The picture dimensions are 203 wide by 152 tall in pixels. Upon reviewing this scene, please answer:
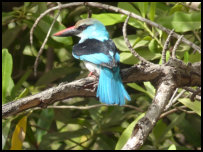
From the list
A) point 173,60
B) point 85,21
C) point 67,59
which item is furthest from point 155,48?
point 67,59

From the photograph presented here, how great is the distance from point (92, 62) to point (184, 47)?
0.66 meters

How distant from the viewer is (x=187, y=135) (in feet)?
9.96

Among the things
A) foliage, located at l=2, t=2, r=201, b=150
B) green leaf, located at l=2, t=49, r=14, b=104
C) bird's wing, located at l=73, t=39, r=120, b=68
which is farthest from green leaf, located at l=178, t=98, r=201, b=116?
green leaf, located at l=2, t=49, r=14, b=104

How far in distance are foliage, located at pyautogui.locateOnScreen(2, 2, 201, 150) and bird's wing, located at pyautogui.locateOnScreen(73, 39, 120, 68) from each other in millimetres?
103

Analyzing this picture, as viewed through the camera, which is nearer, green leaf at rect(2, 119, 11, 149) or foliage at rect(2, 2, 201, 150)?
green leaf at rect(2, 119, 11, 149)

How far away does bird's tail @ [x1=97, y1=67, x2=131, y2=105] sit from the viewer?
6.82 ft

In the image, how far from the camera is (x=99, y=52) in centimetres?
235

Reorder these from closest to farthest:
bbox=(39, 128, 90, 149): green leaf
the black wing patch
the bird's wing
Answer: the bird's wing → the black wing patch → bbox=(39, 128, 90, 149): green leaf

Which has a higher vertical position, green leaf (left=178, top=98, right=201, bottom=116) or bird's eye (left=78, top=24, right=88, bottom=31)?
bird's eye (left=78, top=24, right=88, bottom=31)

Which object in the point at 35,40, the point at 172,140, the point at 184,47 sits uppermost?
the point at 184,47

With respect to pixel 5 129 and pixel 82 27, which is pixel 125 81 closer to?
pixel 5 129

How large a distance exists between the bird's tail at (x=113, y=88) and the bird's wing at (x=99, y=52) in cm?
6

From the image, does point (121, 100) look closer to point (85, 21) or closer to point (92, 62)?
point (92, 62)

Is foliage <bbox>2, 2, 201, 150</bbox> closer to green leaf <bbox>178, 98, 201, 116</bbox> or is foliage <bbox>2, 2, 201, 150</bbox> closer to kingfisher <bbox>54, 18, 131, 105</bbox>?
green leaf <bbox>178, 98, 201, 116</bbox>
